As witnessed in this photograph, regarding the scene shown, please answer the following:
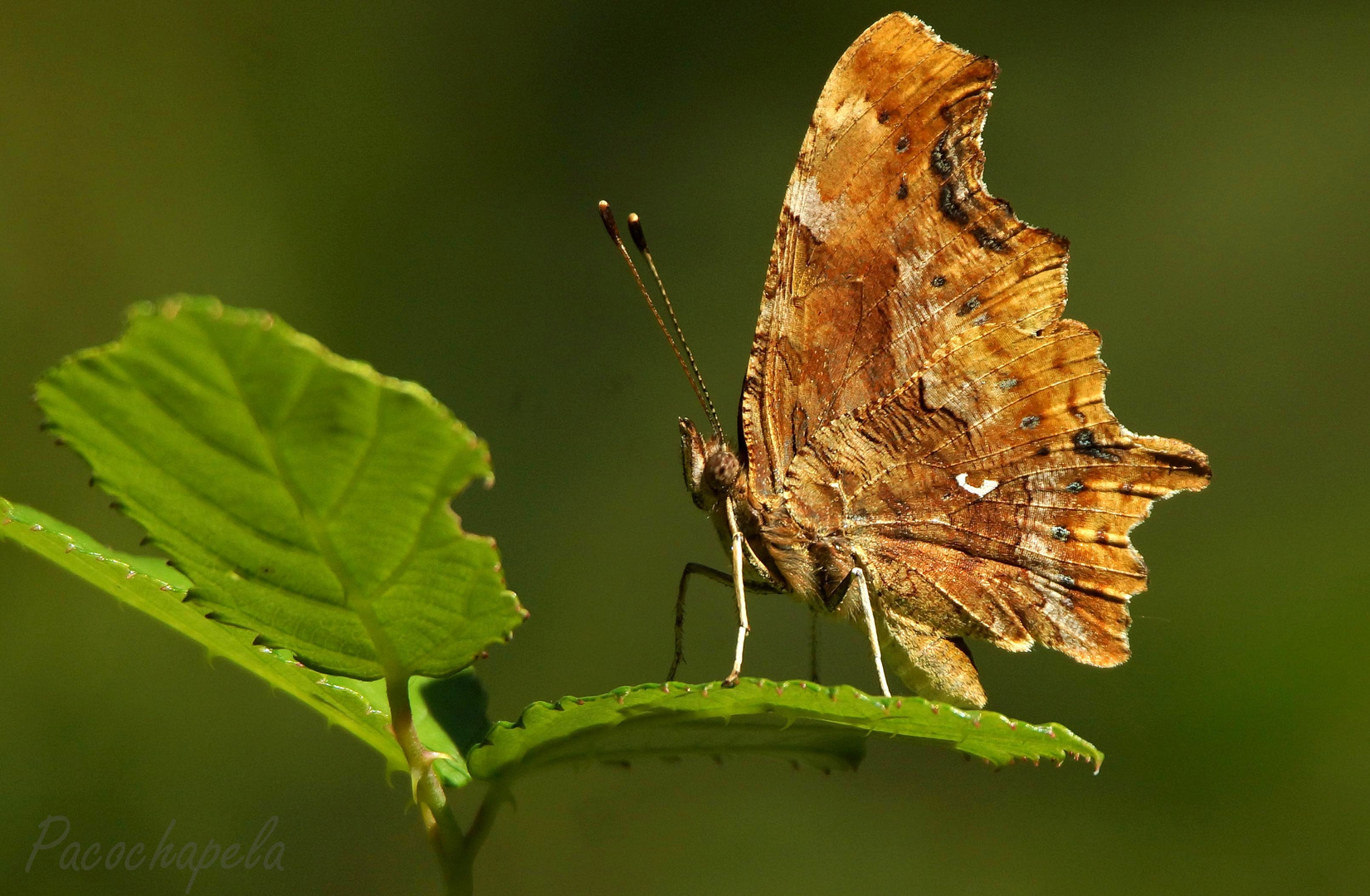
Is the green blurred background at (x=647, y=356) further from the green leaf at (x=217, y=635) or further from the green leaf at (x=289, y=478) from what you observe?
the green leaf at (x=289, y=478)

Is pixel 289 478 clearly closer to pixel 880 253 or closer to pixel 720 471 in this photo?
pixel 720 471

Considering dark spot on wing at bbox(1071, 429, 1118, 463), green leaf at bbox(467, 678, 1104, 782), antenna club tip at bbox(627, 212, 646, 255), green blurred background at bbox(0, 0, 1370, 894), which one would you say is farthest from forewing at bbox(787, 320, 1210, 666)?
green blurred background at bbox(0, 0, 1370, 894)

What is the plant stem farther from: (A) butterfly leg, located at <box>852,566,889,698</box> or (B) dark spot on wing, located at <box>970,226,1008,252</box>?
(B) dark spot on wing, located at <box>970,226,1008,252</box>

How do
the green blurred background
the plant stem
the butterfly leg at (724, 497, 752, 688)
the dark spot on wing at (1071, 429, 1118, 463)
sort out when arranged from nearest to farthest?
the plant stem
the butterfly leg at (724, 497, 752, 688)
the dark spot on wing at (1071, 429, 1118, 463)
the green blurred background

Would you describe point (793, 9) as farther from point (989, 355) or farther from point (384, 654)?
point (384, 654)

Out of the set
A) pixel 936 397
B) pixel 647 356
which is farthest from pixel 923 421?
pixel 647 356
